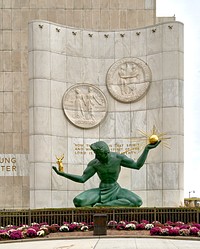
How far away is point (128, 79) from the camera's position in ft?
99.6

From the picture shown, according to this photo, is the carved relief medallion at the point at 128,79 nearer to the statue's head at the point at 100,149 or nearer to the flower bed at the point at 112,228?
the statue's head at the point at 100,149

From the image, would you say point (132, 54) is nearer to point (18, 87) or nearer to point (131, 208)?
point (18, 87)

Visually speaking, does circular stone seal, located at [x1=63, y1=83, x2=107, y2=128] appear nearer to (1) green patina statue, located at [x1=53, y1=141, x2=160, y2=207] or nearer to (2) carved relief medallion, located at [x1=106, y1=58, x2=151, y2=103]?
(2) carved relief medallion, located at [x1=106, y1=58, x2=151, y2=103]

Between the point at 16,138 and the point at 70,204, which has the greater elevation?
the point at 16,138

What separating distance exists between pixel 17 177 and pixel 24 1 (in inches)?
387

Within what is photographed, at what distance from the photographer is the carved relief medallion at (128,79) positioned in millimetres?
30047

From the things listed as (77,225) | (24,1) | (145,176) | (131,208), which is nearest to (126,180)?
(145,176)

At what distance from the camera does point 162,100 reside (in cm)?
2945

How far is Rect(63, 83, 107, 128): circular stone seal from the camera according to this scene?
29.9 meters

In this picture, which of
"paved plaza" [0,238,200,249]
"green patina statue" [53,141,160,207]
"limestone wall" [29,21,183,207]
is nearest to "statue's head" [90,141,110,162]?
"green patina statue" [53,141,160,207]

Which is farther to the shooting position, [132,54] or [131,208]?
[132,54]

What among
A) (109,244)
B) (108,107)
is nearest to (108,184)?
(108,107)

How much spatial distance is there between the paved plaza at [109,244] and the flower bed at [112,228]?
782 mm

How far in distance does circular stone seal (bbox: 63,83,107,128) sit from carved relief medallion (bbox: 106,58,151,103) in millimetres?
777
